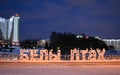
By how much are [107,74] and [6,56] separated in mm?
13149

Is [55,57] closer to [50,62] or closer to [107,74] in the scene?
[50,62]

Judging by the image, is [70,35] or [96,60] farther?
[70,35]

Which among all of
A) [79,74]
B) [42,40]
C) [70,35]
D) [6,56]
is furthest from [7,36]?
[79,74]

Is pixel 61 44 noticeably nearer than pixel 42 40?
Yes

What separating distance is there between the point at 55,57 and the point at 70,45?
30433 millimetres

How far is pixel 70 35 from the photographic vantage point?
185 ft

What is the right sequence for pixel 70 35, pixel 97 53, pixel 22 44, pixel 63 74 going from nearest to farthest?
pixel 63 74 < pixel 97 53 < pixel 70 35 < pixel 22 44

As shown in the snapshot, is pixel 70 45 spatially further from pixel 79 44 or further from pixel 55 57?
pixel 55 57

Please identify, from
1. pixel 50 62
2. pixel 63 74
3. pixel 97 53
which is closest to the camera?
pixel 63 74

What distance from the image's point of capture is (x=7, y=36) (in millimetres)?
103125

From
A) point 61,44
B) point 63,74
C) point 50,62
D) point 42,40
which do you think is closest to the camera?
point 63,74

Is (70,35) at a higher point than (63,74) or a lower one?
higher

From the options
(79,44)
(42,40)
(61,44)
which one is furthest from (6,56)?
(42,40)

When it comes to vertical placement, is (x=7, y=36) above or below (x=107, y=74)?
above
